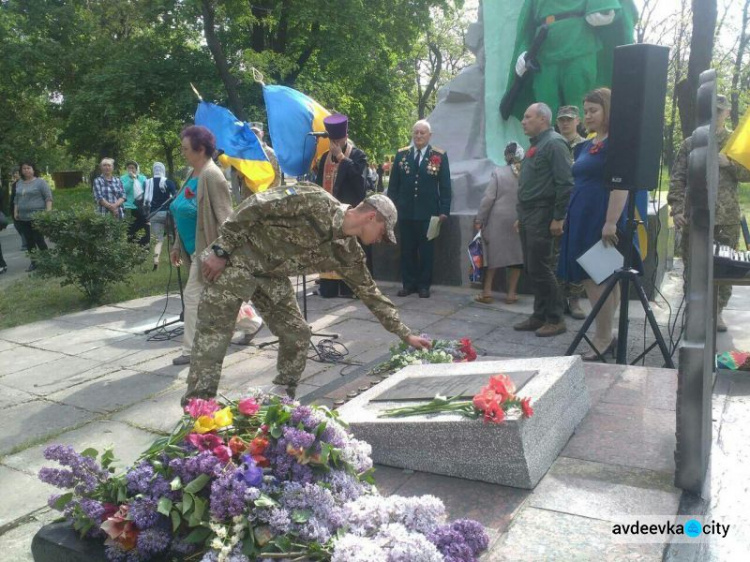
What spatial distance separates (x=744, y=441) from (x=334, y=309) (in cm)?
468

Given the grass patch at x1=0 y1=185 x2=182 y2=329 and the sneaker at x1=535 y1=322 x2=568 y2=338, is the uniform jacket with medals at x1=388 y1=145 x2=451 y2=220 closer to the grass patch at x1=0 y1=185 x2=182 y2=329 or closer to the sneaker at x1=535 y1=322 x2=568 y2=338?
the sneaker at x1=535 y1=322 x2=568 y2=338

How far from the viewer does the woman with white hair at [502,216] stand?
7.09 m

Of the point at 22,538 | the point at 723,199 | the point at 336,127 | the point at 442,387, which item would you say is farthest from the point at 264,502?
the point at 336,127

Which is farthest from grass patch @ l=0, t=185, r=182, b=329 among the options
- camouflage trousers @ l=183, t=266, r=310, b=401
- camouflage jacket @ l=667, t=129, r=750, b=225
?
camouflage jacket @ l=667, t=129, r=750, b=225

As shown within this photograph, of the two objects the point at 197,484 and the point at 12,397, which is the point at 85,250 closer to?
the point at 12,397

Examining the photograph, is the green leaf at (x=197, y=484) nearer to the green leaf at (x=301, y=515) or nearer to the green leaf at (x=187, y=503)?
the green leaf at (x=187, y=503)

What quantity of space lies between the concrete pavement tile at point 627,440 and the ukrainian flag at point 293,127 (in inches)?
204

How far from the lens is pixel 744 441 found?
129 inches

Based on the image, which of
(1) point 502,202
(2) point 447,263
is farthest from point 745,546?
(2) point 447,263

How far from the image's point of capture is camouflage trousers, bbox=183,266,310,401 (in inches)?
150

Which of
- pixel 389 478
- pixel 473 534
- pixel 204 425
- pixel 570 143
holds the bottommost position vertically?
pixel 389 478

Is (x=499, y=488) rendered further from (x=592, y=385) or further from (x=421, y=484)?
(x=592, y=385)

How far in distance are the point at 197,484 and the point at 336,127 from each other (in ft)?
17.6

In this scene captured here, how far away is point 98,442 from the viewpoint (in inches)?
164
